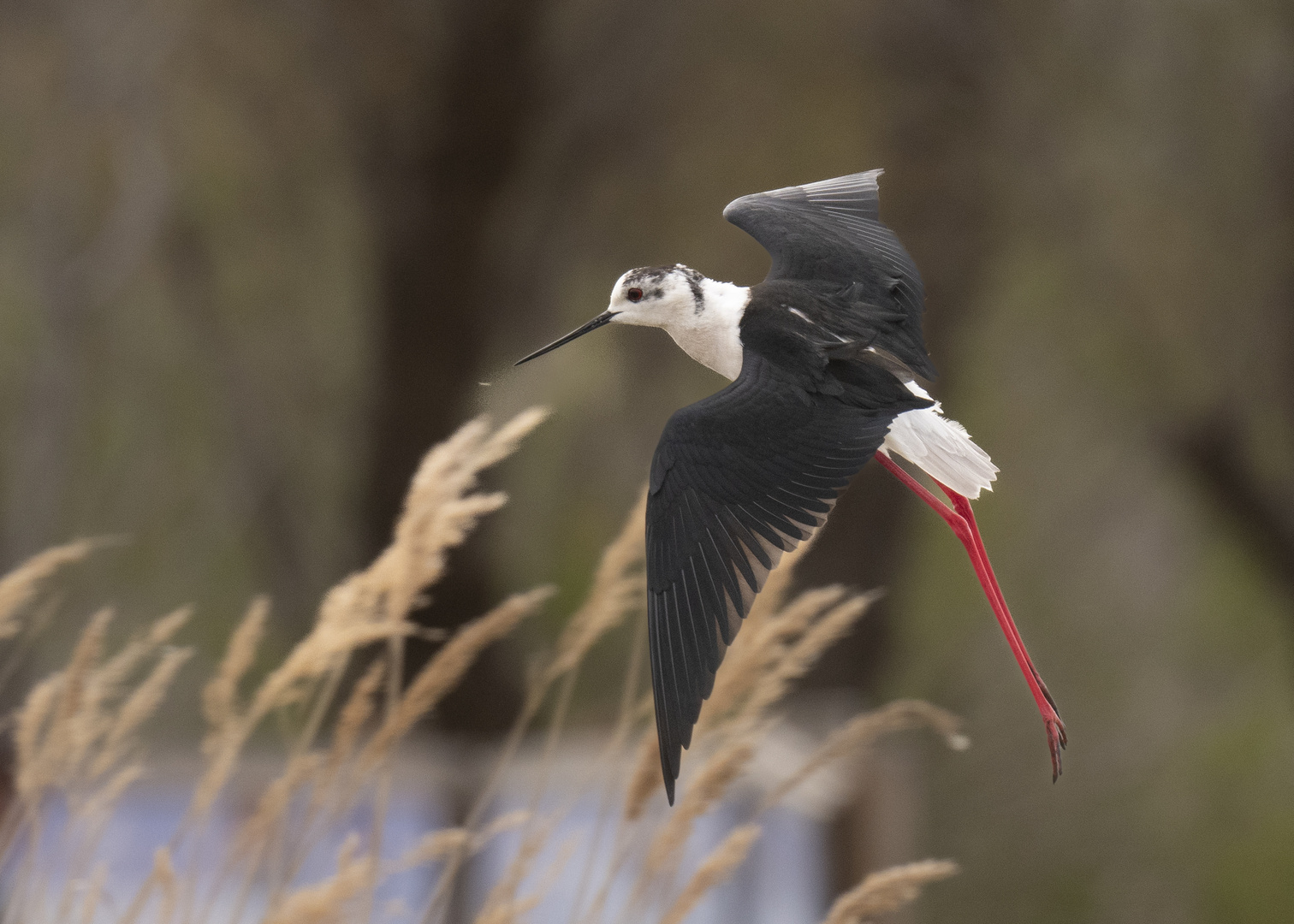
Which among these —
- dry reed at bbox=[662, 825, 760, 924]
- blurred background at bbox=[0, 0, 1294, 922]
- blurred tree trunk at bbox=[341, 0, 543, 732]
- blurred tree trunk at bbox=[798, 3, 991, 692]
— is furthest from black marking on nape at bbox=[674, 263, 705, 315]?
blurred tree trunk at bbox=[341, 0, 543, 732]

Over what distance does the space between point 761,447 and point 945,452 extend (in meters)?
0.12

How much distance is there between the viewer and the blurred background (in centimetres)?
446

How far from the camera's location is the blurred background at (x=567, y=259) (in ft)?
14.6

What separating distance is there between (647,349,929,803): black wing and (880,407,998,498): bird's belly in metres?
0.04

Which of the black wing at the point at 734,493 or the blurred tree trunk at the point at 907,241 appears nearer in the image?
the black wing at the point at 734,493

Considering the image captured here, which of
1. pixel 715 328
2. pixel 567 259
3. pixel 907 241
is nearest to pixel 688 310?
pixel 715 328

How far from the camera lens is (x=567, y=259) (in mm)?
4902

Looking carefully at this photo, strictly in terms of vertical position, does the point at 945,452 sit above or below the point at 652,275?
below

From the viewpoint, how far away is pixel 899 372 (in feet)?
2.71

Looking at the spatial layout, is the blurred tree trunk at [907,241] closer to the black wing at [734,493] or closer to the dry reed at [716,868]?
the dry reed at [716,868]

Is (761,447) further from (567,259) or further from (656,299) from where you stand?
(567,259)

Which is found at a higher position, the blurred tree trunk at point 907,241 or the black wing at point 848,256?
the black wing at point 848,256

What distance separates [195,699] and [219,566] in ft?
2.15

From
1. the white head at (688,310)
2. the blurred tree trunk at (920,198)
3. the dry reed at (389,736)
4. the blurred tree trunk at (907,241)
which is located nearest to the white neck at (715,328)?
the white head at (688,310)
